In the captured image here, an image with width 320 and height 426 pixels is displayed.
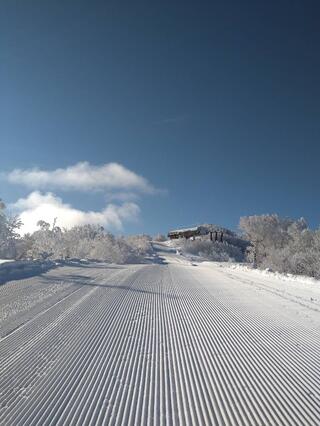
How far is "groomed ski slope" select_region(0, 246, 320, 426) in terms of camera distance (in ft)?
14.0

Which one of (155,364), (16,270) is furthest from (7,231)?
(155,364)

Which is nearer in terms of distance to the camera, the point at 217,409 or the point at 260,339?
the point at 217,409

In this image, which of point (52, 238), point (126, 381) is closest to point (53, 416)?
point (126, 381)

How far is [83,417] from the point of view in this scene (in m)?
4.12

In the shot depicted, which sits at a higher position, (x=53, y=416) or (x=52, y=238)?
(x=52, y=238)

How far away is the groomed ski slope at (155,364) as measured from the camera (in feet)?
14.0

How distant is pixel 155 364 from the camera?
575 cm

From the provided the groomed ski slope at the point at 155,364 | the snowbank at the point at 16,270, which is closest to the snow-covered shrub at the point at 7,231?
the snowbank at the point at 16,270

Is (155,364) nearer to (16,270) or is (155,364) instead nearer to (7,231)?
(16,270)

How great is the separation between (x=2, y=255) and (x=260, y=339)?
39.0m

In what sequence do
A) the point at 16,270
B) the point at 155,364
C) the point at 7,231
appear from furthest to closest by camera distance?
the point at 7,231 → the point at 16,270 → the point at 155,364

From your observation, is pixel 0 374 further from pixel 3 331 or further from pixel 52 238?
pixel 52 238

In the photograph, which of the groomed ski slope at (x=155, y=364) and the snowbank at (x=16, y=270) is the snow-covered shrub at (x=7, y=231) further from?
the groomed ski slope at (x=155, y=364)

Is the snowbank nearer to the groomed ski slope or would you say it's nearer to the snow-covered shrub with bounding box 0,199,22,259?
the groomed ski slope
